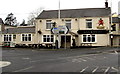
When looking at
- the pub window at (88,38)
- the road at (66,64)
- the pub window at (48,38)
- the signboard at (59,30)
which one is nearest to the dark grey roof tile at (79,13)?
the pub window at (48,38)

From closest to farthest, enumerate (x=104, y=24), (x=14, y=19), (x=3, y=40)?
(x=104, y=24) < (x=3, y=40) < (x=14, y=19)

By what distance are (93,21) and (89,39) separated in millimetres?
3619

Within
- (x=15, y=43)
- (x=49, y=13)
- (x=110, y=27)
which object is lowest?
(x=15, y=43)

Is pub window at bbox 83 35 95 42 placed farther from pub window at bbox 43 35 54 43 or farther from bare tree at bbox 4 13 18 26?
bare tree at bbox 4 13 18 26

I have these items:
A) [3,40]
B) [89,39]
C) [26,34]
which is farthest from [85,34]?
[3,40]

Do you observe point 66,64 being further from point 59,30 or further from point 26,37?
point 26,37

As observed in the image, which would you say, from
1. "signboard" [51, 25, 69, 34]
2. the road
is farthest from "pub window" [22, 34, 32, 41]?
the road

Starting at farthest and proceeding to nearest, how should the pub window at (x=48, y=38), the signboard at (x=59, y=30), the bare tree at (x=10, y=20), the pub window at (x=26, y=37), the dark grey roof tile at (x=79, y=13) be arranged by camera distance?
the bare tree at (x=10, y=20) < the pub window at (x=26, y=37) < the pub window at (x=48, y=38) < the dark grey roof tile at (x=79, y=13) < the signboard at (x=59, y=30)

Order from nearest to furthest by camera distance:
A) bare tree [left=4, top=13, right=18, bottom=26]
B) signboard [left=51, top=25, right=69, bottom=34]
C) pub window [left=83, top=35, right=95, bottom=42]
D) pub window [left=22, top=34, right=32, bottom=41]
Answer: signboard [left=51, top=25, right=69, bottom=34] < pub window [left=83, top=35, right=95, bottom=42] < pub window [left=22, top=34, right=32, bottom=41] < bare tree [left=4, top=13, right=18, bottom=26]

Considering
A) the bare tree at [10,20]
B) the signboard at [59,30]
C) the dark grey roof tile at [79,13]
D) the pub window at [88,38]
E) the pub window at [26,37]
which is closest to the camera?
the signboard at [59,30]

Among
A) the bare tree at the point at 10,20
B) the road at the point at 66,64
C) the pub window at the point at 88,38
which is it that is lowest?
the road at the point at 66,64

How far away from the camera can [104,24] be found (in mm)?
44812

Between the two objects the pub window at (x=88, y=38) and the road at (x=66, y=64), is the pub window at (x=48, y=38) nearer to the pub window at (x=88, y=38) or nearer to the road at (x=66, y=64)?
the pub window at (x=88, y=38)

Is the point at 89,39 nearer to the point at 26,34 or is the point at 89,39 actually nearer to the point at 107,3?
the point at 107,3
